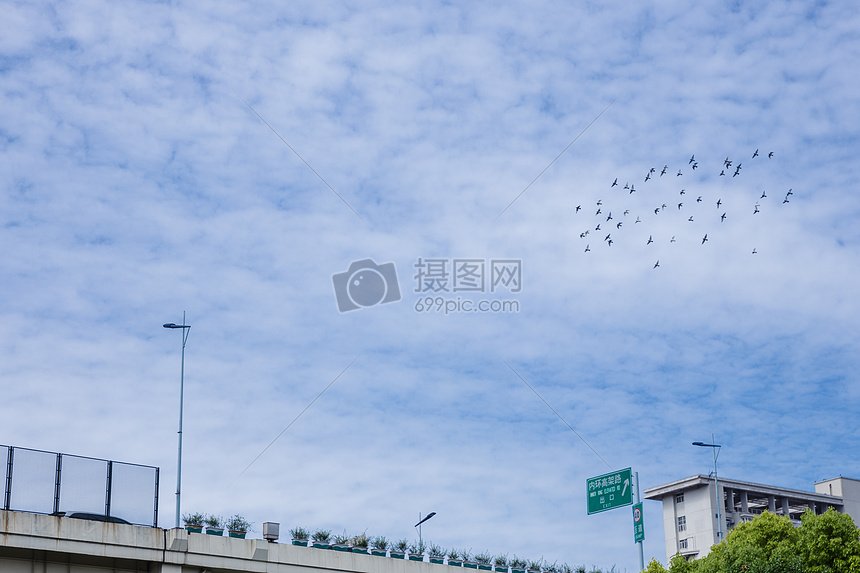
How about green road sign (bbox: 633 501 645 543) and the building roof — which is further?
the building roof

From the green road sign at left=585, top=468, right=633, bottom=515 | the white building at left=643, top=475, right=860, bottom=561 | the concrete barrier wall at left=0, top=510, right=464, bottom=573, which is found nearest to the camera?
the concrete barrier wall at left=0, top=510, right=464, bottom=573

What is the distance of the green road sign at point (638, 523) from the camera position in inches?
1631

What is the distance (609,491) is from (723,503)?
287 feet

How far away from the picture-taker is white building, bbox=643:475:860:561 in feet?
404

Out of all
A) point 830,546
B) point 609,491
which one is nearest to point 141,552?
point 609,491

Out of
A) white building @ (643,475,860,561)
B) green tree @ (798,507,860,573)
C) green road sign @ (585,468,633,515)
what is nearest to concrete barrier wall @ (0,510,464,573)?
green road sign @ (585,468,633,515)

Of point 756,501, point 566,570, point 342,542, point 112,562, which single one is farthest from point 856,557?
point 756,501

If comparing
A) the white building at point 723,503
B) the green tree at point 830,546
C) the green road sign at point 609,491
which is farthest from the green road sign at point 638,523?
the white building at point 723,503

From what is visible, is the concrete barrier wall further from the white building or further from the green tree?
the white building

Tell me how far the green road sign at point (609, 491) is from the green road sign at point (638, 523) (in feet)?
4.15

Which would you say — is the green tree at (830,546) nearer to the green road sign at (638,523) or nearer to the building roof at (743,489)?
the green road sign at (638,523)

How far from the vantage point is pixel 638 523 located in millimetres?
41844

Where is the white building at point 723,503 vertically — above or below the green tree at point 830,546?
above

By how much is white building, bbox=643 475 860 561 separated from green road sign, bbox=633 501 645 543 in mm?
83582
